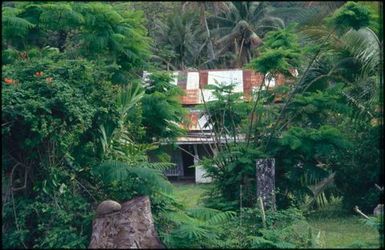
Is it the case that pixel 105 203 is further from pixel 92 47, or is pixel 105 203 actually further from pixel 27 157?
pixel 92 47

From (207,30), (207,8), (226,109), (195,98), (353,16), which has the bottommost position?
(226,109)

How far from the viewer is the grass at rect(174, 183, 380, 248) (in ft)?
38.0

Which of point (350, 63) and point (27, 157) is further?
point (350, 63)

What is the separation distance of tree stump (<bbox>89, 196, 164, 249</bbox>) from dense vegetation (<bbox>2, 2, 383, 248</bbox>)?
52 cm

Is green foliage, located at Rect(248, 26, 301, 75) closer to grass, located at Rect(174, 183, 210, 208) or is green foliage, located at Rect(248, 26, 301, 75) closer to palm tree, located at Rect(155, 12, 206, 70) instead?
grass, located at Rect(174, 183, 210, 208)

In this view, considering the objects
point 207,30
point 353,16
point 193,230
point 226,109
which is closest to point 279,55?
point 353,16

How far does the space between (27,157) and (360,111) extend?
7931 millimetres

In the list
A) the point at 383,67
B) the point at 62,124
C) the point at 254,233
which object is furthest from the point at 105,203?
the point at 383,67

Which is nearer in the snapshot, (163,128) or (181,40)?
(163,128)

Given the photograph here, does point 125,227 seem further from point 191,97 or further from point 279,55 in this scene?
point 191,97

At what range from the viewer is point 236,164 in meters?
16.3

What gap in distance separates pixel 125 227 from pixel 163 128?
6.15 meters

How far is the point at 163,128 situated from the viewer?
1641 cm

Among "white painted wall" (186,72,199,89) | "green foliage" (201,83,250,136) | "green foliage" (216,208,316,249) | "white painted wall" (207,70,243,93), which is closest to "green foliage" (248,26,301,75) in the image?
"green foliage" (201,83,250,136)
